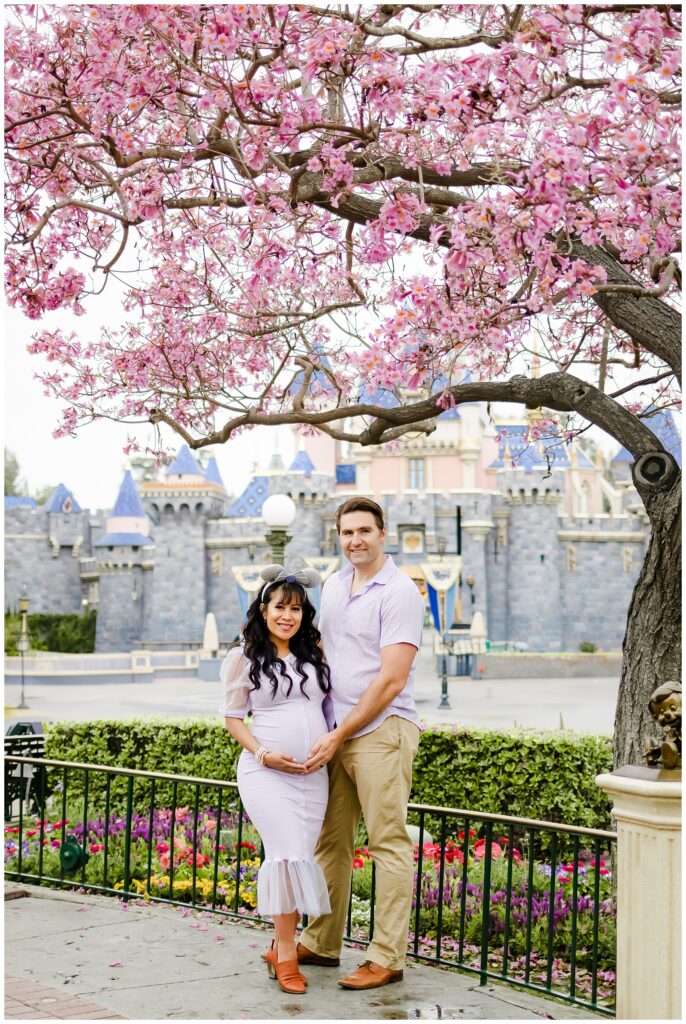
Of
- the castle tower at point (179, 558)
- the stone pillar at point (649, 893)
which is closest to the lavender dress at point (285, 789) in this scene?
the stone pillar at point (649, 893)

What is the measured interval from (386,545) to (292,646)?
35.0 meters

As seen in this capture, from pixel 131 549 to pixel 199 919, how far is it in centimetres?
3861

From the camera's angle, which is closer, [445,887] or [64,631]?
[445,887]

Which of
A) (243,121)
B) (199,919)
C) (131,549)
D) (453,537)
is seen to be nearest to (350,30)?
(243,121)

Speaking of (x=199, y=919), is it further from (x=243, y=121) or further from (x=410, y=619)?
(x=243, y=121)

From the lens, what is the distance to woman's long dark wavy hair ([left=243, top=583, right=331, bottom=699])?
3.79m

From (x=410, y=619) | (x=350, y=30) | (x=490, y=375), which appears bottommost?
(x=410, y=619)

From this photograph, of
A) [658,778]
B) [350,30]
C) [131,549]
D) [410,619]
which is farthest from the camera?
[131,549]

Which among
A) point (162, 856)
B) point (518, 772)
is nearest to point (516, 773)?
point (518, 772)

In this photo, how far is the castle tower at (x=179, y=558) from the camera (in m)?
41.0

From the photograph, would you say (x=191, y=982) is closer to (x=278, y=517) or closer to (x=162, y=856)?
(x=162, y=856)

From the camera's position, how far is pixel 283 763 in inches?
144

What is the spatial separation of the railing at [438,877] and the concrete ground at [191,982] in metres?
0.16

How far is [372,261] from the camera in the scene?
4523 mm
